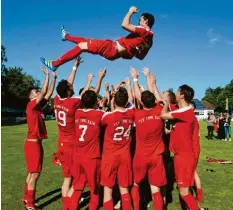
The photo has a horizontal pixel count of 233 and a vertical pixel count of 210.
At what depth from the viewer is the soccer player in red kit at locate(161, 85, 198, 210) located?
22.2ft

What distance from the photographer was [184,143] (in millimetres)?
6879

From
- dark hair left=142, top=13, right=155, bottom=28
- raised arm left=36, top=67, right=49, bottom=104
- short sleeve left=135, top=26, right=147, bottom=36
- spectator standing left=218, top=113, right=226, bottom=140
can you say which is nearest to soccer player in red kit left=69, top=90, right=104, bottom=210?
raised arm left=36, top=67, right=49, bottom=104

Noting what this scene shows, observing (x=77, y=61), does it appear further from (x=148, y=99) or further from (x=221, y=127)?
(x=221, y=127)

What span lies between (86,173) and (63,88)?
6.23 feet

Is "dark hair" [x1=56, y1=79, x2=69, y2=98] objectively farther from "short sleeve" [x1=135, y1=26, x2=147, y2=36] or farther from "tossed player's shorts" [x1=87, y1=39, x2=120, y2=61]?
"short sleeve" [x1=135, y1=26, x2=147, y2=36]

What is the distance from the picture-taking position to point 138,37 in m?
7.29

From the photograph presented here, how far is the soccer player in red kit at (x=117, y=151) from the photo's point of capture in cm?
681

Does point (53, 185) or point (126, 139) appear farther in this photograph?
point (53, 185)

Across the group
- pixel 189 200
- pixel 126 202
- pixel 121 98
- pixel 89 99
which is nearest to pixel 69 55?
pixel 89 99

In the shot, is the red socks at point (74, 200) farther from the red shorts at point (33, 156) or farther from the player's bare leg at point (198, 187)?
the player's bare leg at point (198, 187)

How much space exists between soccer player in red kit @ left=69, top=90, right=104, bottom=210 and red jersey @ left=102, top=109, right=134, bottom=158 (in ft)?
0.68

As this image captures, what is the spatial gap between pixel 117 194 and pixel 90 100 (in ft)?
12.4

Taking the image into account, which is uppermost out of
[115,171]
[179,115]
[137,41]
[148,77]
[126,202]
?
[137,41]

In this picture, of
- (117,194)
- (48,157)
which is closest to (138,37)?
(117,194)
